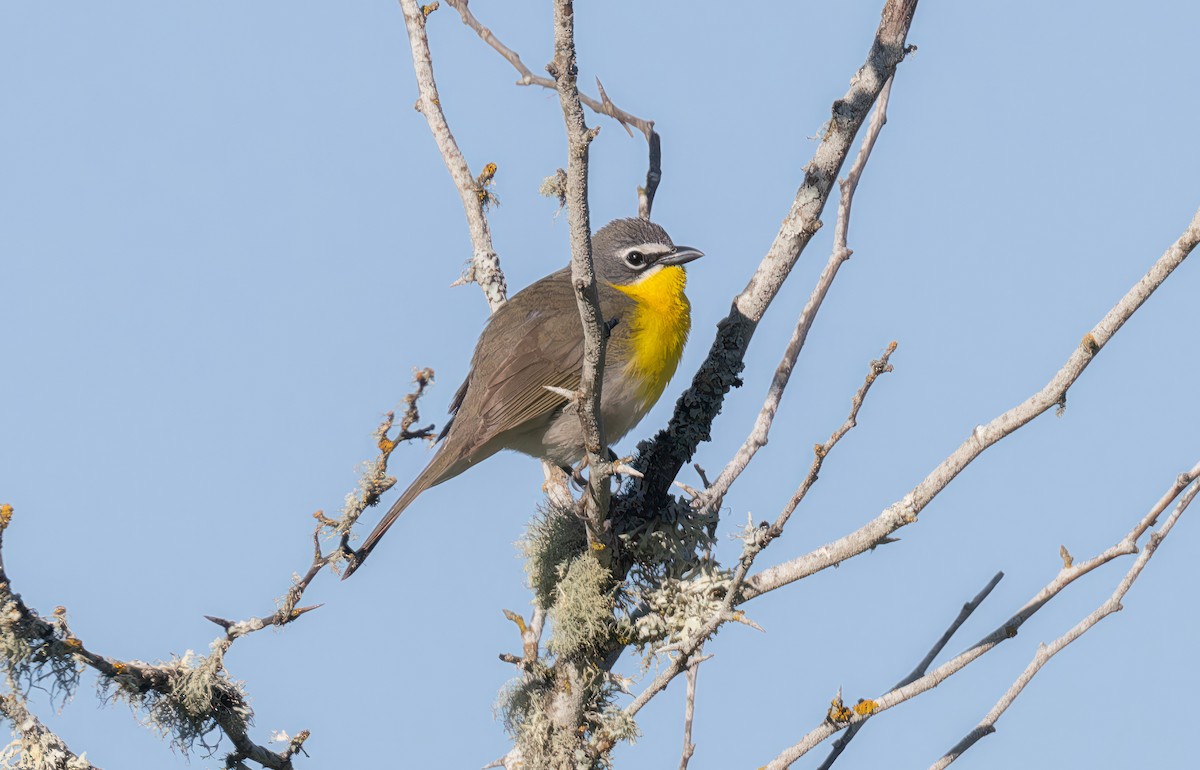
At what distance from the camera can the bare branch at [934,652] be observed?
4.59m

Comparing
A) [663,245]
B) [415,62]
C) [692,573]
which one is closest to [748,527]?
[692,573]

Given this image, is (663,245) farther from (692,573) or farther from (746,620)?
(746,620)

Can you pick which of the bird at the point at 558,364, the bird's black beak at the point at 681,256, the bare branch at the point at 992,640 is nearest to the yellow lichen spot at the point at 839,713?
the bare branch at the point at 992,640

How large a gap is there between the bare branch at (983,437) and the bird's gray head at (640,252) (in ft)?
9.69

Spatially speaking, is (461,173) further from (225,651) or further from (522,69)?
(225,651)

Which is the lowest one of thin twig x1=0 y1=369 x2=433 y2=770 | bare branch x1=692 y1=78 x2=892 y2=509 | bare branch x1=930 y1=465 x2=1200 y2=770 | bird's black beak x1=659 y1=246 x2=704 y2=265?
bare branch x1=930 y1=465 x2=1200 y2=770

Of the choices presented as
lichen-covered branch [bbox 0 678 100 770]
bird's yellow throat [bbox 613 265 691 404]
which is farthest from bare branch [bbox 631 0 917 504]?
lichen-covered branch [bbox 0 678 100 770]

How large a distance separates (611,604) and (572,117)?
2.66 metres

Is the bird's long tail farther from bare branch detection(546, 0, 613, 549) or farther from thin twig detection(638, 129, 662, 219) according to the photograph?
thin twig detection(638, 129, 662, 219)

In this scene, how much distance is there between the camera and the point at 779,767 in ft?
13.9

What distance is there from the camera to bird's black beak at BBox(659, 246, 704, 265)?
753 centimetres

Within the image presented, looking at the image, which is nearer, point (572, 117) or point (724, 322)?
point (572, 117)

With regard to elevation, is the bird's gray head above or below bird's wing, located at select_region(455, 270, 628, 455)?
above

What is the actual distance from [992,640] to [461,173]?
4.29 metres
